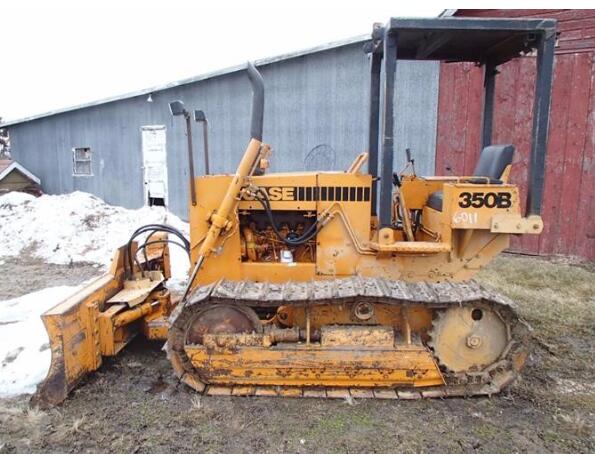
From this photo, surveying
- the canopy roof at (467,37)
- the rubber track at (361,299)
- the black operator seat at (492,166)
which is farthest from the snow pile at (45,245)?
the canopy roof at (467,37)

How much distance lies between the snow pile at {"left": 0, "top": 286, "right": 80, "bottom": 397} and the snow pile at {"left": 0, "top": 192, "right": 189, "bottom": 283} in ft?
8.16

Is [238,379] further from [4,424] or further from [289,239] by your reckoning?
[4,424]

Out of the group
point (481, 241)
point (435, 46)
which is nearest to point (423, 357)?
point (481, 241)

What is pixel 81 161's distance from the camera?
15039 mm

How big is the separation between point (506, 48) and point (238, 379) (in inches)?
150

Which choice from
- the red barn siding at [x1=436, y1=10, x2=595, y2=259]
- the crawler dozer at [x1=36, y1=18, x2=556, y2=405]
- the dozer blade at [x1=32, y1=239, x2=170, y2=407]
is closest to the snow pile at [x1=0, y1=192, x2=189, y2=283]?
the dozer blade at [x1=32, y1=239, x2=170, y2=407]

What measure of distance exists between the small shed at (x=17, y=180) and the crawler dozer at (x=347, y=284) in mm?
13658

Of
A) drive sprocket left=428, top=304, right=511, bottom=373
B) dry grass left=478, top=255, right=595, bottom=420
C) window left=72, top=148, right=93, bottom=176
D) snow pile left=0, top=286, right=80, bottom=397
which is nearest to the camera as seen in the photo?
drive sprocket left=428, top=304, right=511, bottom=373

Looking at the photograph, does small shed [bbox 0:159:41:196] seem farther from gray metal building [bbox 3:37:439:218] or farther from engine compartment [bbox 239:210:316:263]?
engine compartment [bbox 239:210:316:263]

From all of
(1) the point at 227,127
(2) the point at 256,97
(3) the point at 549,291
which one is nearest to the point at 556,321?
(3) the point at 549,291

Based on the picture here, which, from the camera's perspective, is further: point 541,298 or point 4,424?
point 541,298

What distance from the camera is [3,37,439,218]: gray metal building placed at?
33.4 ft

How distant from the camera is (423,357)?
146 inches

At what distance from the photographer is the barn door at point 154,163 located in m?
13.3
